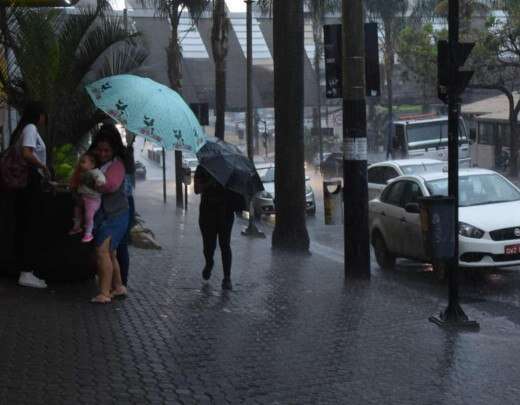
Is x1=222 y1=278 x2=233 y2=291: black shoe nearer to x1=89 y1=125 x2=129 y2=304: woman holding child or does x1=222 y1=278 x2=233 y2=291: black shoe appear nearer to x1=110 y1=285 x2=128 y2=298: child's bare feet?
x1=110 y1=285 x2=128 y2=298: child's bare feet

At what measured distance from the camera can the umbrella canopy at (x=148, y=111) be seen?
33.2 feet

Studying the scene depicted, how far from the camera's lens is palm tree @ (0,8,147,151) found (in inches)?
476

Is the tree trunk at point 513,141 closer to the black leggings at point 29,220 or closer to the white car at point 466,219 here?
the white car at point 466,219

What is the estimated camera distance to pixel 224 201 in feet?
37.7

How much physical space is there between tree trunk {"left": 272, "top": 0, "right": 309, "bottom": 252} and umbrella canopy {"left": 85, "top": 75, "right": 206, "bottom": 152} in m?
6.90

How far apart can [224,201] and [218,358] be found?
376 cm

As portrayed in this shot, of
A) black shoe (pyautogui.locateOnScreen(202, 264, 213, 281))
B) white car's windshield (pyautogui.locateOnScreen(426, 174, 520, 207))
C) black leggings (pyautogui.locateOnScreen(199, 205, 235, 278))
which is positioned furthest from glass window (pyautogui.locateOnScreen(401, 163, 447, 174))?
black leggings (pyautogui.locateOnScreen(199, 205, 235, 278))

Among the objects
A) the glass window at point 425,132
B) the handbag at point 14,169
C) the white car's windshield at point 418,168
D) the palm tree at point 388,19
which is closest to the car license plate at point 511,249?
the handbag at point 14,169

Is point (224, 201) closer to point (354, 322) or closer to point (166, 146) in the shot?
point (166, 146)

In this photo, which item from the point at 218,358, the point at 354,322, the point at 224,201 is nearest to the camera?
the point at 218,358

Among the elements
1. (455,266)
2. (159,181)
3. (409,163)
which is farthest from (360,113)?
(159,181)

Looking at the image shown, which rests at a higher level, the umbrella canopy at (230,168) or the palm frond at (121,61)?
the palm frond at (121,61)

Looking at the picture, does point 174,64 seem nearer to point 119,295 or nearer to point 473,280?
point 473,280

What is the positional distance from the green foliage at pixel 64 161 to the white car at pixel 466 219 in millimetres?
4407
